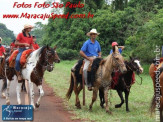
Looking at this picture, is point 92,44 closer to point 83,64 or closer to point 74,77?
point 83,64

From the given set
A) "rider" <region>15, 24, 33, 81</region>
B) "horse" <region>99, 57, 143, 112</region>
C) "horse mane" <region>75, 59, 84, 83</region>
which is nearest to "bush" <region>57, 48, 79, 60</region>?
"horse mane" <region>75, 59, 84, 83</region>

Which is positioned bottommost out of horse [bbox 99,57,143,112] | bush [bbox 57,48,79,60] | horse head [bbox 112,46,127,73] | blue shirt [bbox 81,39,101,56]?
bush [bbox 57,48,79,60]

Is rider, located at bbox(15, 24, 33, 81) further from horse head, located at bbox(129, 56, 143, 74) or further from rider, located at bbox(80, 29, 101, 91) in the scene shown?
horse head, located at bbox(129, 56, 143, 74)

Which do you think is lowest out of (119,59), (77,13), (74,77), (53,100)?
(53,100)

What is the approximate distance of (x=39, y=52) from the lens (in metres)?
9.67

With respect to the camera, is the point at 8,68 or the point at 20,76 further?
the point at 8,68

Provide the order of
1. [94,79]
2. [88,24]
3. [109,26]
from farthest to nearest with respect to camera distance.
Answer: [88,24]
[109,26]
[94,79]

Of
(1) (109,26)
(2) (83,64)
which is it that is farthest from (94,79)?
Result: (1) (109,26)

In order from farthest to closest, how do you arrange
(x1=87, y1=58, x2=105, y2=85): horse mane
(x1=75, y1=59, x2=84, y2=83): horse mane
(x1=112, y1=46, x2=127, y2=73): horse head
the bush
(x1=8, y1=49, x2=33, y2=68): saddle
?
the bush, (x1=75, y1=59, x2=84, y2=83): horse mane, (x1=8, y1=49, x2=33, y2=68): saddle, (x1=87, y1=58, x2=105, y2=85): horse mane, (x1=112, y1=46, x2=127, y2=73): horse head

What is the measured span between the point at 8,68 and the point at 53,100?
2.15 m

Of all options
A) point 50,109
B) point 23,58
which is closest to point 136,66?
point 50,109

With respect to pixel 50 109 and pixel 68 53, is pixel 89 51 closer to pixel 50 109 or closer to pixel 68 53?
pixel 50 109

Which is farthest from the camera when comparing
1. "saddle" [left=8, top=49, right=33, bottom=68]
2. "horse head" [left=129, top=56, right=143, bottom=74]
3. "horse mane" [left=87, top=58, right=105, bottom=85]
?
"saddle" [left=8, top=49, right=33, bottom=68]

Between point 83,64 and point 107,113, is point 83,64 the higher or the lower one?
the higher one
